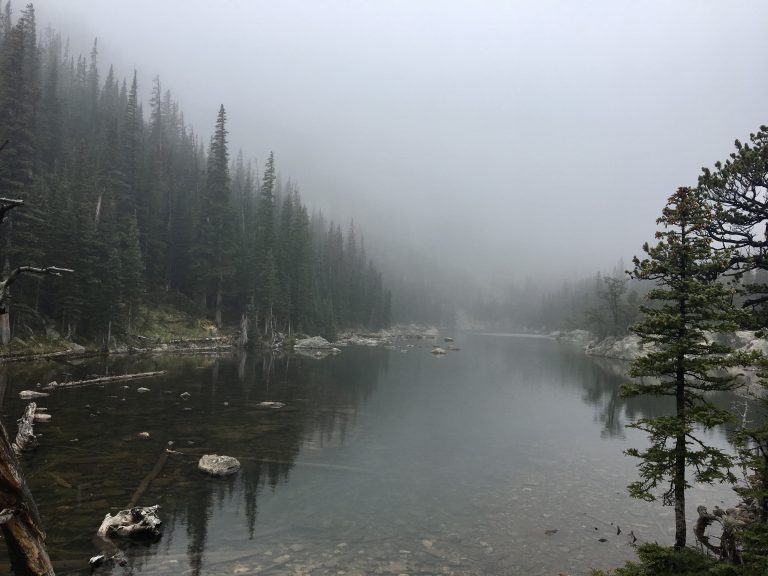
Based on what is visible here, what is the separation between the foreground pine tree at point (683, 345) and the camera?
475 inches

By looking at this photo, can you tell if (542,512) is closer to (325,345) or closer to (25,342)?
(25,342)

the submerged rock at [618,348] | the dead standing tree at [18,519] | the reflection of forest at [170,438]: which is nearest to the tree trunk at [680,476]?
the reflection of forest at [170,438]

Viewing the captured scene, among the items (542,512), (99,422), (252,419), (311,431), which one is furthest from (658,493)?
(99,422)

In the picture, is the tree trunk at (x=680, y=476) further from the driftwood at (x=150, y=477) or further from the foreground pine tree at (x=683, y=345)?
the driftwood at (x=150, y=477)

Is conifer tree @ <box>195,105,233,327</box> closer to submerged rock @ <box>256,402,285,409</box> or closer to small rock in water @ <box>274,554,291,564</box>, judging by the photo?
submerged rock @ <box>256,402,285,409</box>

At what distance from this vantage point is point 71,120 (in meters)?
100

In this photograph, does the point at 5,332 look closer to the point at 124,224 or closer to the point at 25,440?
the point at 124,224

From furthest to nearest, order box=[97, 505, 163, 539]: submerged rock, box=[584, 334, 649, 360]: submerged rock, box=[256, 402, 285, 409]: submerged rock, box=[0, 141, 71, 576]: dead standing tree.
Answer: box=[584, 334, 649, 360]: submerged rock
box=[256, 402, 285, 409]: submerged rock
box=[97, 505, 163, 539]: submerged rock
box=[0, 141, 71, 576]: dead standing tree

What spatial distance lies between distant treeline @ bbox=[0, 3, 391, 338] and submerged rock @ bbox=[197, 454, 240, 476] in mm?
27225

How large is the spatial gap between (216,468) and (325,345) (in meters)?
80.5

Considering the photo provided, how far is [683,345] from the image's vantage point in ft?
41.1

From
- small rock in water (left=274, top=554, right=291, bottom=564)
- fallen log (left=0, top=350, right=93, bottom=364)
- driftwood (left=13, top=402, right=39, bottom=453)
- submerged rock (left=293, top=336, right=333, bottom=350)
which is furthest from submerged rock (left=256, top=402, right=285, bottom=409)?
submerged rock (left=293, top=336, right=333, bottom=350)

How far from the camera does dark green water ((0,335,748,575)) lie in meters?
14.4

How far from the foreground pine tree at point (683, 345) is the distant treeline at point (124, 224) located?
41377mm
